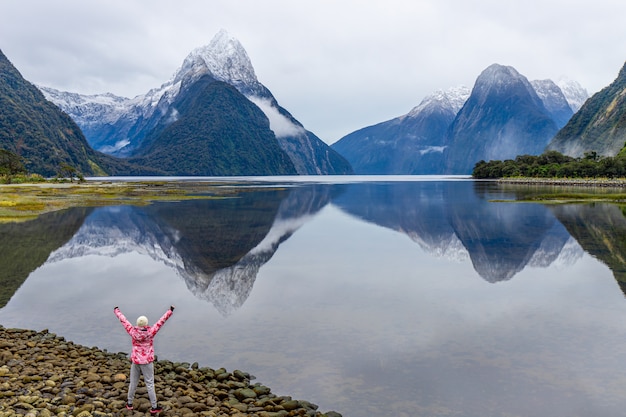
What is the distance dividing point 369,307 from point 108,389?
13518mm

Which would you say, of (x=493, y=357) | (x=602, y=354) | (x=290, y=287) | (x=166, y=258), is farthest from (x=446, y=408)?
(x=166, y=258)

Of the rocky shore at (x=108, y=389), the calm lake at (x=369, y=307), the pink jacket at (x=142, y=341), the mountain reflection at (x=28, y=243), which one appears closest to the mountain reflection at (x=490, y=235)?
the calm lake at (x=369, y=307)

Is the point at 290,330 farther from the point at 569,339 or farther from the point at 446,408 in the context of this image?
the point at 569,339

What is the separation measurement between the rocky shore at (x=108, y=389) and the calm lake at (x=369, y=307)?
1.18 m

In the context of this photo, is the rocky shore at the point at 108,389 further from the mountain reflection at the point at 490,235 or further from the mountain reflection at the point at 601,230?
Result: the mountain reflection at the point at 601,230

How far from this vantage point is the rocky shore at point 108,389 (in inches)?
509

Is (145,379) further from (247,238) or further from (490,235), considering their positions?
(490,235)

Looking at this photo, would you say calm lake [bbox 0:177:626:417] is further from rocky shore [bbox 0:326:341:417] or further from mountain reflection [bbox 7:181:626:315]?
rocky shore [bbox 0:326:341:417]

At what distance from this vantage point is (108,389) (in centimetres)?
1430

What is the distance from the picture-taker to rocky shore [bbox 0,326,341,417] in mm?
12938

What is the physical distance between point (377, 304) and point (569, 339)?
8.90 m

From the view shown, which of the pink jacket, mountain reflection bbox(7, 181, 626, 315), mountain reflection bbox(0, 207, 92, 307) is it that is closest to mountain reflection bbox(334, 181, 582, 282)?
mountain reflection bbox(7, 181, 626, 315)

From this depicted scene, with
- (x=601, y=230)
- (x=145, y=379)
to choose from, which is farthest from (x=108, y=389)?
(x=601, y=230)

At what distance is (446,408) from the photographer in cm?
1407
